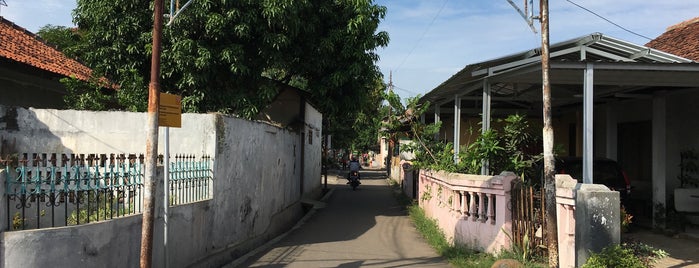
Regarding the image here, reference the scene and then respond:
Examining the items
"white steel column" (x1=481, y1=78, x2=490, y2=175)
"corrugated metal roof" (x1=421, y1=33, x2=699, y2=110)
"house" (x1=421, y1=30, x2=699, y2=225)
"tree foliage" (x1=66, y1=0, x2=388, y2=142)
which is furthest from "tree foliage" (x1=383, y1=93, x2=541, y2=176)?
"tree foliage" (x1=66, y1=0, x2=388, y2=142)

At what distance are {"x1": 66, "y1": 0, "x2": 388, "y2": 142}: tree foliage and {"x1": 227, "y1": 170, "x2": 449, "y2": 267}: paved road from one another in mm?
3095

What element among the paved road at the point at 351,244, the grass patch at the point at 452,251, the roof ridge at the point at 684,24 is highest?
the roof ridge at the point at 684,24

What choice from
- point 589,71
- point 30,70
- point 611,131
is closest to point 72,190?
point 589,71

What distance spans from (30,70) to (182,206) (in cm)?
731

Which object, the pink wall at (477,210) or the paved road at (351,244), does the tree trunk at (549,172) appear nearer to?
the pink wall at (477,210)

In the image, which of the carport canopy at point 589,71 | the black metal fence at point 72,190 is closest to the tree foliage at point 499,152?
the carport canopy at point 589,71

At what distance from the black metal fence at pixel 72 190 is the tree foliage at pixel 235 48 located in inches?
196

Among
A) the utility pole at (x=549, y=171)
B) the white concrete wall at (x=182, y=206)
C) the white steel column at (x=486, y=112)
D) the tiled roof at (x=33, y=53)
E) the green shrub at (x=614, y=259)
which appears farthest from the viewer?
the tiled roof at (x=33, y=53)

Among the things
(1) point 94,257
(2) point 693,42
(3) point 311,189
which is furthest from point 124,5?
(2) point 693,42

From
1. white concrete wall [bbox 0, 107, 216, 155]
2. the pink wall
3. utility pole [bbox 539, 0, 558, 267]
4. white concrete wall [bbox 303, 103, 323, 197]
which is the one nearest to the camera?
utility pole [bbox 539, 0, 558, 267]

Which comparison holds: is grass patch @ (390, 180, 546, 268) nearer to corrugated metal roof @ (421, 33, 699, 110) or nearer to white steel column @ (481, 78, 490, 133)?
white steel column @ (481, 78, 490, 133)

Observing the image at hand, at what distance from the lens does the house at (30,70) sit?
37.6 ft

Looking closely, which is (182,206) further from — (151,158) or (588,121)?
(588,121)

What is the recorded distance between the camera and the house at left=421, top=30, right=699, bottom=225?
734 cm
